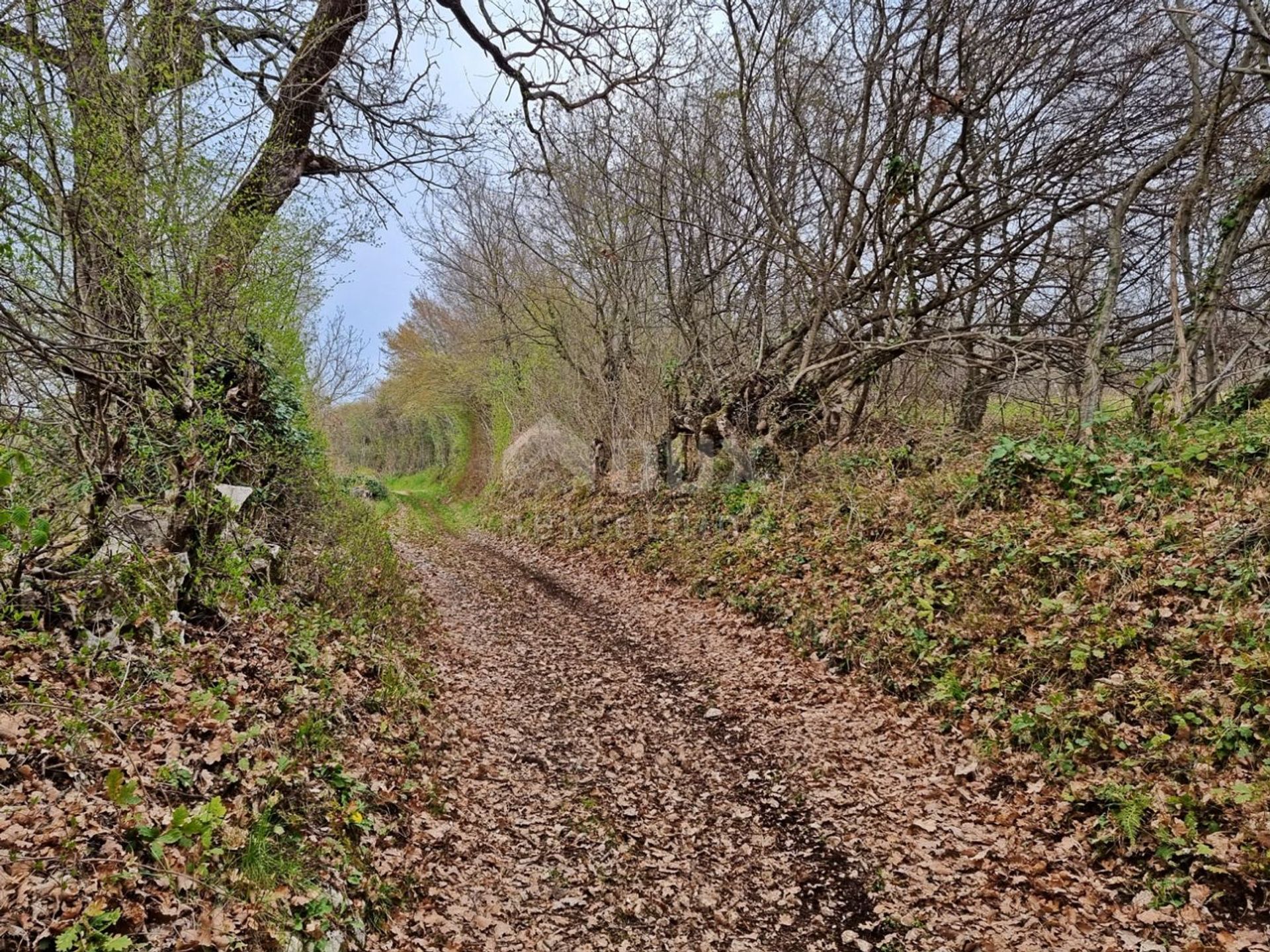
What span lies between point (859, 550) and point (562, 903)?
514 cm

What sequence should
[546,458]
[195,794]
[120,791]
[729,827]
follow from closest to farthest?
1. [120,791]
2. [195,794]
3. [729,827]
4. [546,458]

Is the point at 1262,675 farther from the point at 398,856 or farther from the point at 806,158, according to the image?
the point at 806,158

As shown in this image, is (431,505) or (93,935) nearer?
(93,935)

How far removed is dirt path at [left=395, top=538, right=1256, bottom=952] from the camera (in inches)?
132

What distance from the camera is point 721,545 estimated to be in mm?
9500

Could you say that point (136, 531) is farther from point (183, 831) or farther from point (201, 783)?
point (183, 831)

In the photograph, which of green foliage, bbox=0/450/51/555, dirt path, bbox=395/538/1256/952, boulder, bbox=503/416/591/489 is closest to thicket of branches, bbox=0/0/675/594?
green foliage, bbox=0/450/51/555

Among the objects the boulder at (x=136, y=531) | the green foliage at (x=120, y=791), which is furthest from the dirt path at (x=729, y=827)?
the boulder at (x=136, y=531)

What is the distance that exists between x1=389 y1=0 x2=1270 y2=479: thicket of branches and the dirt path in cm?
498

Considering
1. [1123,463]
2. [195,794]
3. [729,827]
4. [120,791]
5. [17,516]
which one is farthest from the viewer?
[1123,463]

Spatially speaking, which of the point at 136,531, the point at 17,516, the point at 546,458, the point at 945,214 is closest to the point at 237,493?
the point at 136,531

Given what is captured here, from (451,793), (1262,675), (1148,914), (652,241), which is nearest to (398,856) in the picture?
(451,793)

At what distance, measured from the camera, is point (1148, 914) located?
3.16m

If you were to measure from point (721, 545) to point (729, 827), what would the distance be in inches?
217
